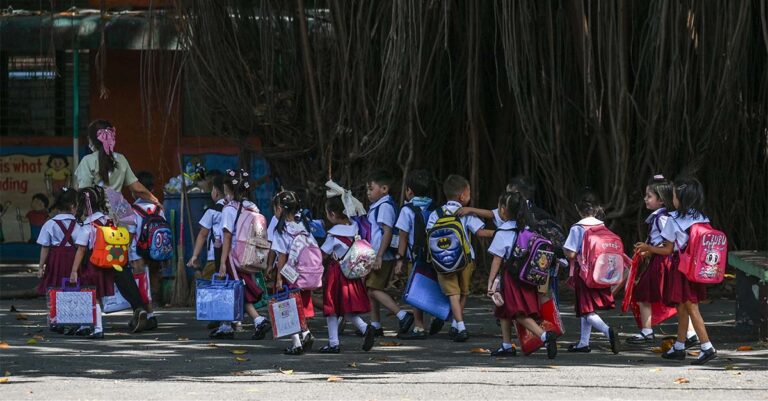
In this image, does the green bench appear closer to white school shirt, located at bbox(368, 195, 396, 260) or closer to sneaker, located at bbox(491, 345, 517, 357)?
sneaker, located at bbox(491, 345, 517, 357)

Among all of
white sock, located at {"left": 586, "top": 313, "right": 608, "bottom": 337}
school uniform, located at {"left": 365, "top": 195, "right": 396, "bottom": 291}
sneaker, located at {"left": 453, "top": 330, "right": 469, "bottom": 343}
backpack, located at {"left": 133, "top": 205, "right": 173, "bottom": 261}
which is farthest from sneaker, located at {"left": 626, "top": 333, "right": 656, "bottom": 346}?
backpack, located at {"left": 133, "top": 205, "right": 173, "bottom": 261}

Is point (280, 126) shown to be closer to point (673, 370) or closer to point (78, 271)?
point (78, 271)

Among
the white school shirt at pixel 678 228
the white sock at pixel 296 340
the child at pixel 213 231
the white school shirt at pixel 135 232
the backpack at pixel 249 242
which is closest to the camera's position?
the white school shirt at pixel 678 228

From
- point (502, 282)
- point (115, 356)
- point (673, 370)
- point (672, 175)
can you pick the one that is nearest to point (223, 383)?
point (115, 356)

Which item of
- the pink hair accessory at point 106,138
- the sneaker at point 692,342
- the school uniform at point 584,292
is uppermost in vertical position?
the pink hair accessory at point 106,138

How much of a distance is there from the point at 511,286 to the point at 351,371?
4.26ft

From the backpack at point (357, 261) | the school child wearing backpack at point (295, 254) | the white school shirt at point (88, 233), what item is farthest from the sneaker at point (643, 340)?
the white school shirt at point (88, 233)

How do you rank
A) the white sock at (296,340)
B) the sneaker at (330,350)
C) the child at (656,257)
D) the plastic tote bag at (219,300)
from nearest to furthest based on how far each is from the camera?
the white sock at (296,340) < the sneaker at (330,350) < the child at (656,257) < the plastic tote bag at (219,300)

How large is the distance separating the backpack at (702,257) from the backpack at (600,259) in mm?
490

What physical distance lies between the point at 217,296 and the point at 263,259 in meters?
0.44

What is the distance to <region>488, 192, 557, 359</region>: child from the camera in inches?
371

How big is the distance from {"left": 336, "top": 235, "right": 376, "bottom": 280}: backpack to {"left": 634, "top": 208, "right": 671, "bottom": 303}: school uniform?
1.95 meters

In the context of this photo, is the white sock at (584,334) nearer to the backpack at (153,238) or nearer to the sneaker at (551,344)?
the sneaker at (551,344)

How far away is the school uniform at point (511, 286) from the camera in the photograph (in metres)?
9.43
